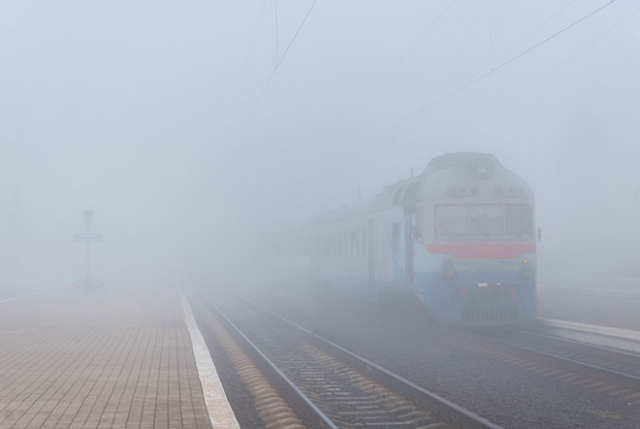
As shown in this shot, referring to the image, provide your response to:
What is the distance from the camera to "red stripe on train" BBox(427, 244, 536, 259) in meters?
14.2

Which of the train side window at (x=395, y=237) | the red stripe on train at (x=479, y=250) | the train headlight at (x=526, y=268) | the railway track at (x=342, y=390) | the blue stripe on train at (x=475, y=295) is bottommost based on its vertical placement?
the railway track at (x=342, y=390)

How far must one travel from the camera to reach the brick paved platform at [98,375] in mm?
6855

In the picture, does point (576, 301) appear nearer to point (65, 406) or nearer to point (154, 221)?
point (65, 406)

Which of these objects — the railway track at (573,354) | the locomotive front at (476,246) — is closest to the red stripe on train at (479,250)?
the locomotive front at (476,246)

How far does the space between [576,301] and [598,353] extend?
38.9ft

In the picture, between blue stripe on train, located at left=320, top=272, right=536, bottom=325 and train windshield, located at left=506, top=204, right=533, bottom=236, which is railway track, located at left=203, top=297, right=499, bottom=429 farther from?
train windshield, located at left=506, top=204, right=533, bottom=236

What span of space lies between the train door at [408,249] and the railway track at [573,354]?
179 centimetres

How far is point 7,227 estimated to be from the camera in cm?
6025

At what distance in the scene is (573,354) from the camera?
11.5 meters

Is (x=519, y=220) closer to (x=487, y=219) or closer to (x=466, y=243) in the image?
(x=487, y=219)

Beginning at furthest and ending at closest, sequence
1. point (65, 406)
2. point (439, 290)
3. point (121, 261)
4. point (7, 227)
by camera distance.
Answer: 1. point (121, 261)
2. point (7, 227)
3. point (439, 290)
4. point (65, 406)

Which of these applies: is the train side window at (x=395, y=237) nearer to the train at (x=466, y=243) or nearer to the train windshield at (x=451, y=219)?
the train at (x=466, y=243)

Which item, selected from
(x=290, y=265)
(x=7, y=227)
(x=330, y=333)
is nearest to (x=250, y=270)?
(x=290, y=265)

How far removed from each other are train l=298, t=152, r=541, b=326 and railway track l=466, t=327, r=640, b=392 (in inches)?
23.0
